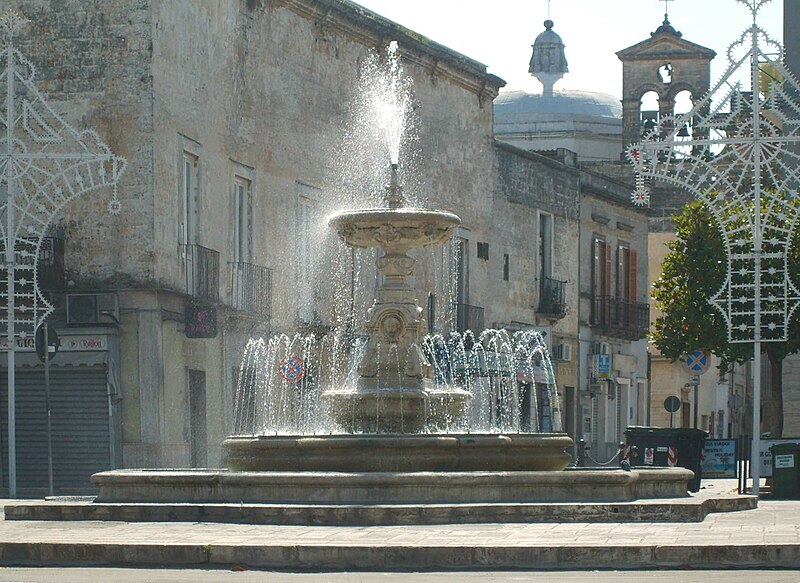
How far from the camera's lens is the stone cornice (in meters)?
34.5

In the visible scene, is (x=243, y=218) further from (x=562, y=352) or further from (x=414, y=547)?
(x=414, y=547)

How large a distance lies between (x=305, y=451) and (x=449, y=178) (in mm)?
24003

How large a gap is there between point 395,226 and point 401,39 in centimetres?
1804

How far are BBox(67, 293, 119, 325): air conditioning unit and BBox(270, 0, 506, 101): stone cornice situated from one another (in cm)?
779

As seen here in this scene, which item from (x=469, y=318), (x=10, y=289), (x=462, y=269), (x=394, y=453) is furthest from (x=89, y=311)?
(x=462, y=269)

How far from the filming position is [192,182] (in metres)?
29.8

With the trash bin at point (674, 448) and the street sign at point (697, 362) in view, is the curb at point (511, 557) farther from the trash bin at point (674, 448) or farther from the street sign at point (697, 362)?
the street sign at point (697, 362)

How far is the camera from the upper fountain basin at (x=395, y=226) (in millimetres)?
20719

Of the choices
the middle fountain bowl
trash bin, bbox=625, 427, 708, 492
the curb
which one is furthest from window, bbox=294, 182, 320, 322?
the curb

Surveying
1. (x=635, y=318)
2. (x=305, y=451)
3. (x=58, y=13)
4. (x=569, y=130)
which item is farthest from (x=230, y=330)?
(x=569, y=130)

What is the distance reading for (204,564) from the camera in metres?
14.0

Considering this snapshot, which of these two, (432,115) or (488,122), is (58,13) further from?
(488,122)

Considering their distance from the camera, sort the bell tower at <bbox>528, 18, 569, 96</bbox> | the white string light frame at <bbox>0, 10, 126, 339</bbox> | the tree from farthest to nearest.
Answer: the bell tower at <bbox>528, 18, 569, 96</bbox> < the tree < the white string light frame at <bbox>0, 10, 126, 339</bbox>

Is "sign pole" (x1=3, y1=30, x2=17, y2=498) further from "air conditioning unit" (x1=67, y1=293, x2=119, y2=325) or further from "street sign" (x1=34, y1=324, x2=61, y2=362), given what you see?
"air conditioning unit" (x1=67, y1=293, x2=119, y2=325)
